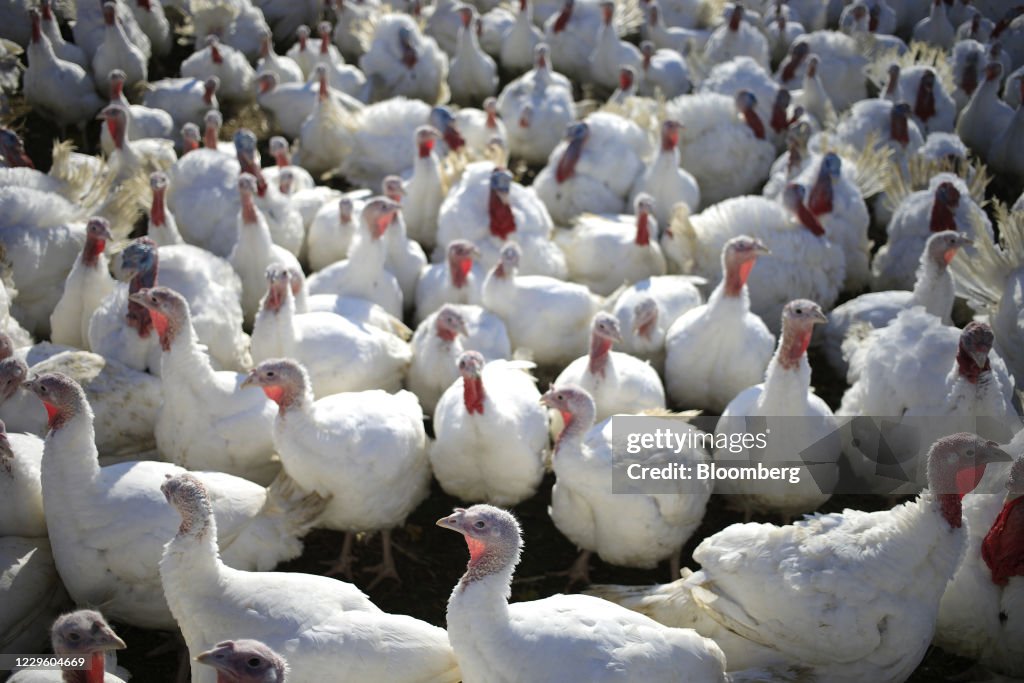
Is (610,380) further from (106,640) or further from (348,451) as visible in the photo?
(106,640)

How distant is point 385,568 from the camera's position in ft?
16.4

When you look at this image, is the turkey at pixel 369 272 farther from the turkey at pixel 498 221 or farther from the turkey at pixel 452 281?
the turkey at pixel 498 221

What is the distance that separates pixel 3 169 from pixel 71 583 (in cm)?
362

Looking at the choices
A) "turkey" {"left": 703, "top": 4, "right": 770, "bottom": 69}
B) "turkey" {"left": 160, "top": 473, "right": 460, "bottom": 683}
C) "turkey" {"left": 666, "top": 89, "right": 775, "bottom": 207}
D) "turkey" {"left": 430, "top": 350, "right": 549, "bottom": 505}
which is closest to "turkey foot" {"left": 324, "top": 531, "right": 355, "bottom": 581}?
"turkey" {"left": 430, "top": 350, "right": 549, "bottom": 505}

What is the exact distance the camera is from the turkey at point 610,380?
5.35m

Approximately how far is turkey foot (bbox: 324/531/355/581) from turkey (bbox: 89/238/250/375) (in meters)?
1.45

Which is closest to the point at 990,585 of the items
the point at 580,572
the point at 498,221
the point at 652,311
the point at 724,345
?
the point at 580,572

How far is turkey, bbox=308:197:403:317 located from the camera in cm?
635

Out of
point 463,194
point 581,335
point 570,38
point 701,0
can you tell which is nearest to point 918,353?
point 581,335

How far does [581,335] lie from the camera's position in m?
6.41

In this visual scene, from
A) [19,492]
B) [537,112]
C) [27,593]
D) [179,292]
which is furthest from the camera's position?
[537,112]

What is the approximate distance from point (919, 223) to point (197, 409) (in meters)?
5.44

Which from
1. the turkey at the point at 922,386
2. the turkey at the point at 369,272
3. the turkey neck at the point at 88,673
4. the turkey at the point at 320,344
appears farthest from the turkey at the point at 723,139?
the turkey neck at the point at 88,673

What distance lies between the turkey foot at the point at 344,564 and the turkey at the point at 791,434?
2.18 m
